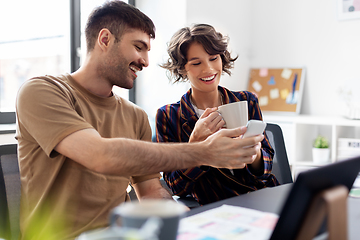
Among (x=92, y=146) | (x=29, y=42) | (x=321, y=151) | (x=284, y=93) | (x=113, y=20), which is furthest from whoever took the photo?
(x=284, y=93)

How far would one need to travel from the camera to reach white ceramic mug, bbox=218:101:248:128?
119cm

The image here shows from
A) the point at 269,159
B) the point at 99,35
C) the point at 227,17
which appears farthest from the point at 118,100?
the point at 227,17

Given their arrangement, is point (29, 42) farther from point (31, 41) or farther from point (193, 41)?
point (193, 41)

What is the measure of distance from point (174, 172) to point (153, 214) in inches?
37.7

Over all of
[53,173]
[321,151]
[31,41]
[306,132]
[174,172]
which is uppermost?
[31,41]

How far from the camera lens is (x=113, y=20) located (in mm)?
1378

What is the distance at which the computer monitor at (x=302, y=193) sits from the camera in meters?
0.54

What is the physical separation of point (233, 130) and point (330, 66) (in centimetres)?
255

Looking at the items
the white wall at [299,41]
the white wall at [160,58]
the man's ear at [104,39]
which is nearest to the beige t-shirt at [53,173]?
the man's ear at [104,39]

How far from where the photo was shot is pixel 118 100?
1433mm

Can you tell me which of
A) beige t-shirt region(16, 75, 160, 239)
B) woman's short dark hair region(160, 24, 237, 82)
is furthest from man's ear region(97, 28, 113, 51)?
woman's short dark hair region(160, 24, 237, 82)

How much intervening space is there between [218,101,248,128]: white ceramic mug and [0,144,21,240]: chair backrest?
654mm

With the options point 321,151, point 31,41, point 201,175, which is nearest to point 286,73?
point 321,151

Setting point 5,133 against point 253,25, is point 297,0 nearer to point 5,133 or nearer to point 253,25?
point 253,25
